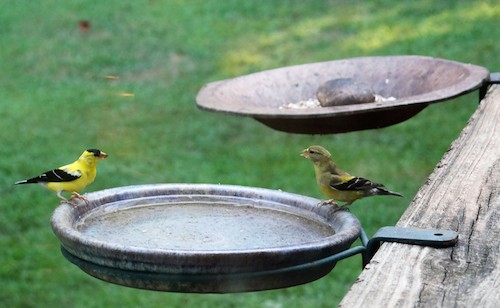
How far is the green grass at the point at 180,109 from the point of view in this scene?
6.23 meters

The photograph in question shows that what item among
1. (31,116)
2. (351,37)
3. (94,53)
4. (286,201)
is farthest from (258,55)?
(286,201)

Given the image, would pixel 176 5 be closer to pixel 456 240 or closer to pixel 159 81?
pixel 159 81

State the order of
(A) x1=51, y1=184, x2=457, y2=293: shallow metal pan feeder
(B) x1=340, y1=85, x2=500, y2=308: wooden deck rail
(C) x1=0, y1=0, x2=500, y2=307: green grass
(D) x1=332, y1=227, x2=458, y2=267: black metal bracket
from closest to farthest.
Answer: (B) x1=340, y1=85, x2=500, y2=308: wooden deck rail → (D) x1=332, y1=227, x2=458, y2=267: black metal bracket → (A) x1=51, y1=184, x2=457, y2=293: shallow metal pan feeder → (C) x1=0, y1=0, x2=500, y2=307: green grass

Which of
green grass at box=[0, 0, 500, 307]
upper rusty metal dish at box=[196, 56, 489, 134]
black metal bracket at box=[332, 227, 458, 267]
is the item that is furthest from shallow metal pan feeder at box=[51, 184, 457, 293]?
green grass at box=[0, 0, 500, 307]

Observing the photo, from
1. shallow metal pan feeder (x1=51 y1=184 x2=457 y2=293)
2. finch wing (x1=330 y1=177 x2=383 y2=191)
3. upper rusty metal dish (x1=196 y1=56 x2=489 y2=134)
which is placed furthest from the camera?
upper rusty metal dish (x1=196 y1=56 x2=489 y2=134)

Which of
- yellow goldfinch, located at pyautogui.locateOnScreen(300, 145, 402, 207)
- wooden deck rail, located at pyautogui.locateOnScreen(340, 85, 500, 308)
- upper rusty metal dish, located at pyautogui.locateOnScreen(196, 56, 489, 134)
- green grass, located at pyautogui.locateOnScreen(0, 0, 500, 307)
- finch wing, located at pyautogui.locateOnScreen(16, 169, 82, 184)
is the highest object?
wooden deck rail, located at pyautogui.locateOnScreen(340, 85, 500, 308)

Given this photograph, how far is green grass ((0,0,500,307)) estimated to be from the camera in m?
6.23

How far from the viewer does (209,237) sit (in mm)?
2709

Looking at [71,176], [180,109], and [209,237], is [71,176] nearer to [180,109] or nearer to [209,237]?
[209,237]

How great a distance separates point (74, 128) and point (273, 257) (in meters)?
6.86

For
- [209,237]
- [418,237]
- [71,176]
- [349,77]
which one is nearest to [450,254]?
[418,237]

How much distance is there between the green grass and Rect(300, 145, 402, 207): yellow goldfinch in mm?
2449

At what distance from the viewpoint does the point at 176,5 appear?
40.2 ft

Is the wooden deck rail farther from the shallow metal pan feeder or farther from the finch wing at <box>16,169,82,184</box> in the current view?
the finch wing at <box>16,169,82,184</box>
